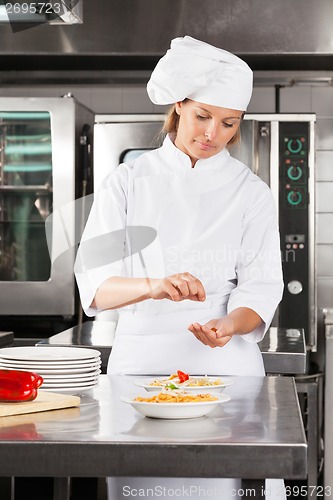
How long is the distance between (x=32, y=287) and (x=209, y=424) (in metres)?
2.54

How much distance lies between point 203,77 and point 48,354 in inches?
28.9

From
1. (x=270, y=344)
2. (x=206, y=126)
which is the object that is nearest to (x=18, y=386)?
(x=206, y=126)

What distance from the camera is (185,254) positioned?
78.5 inches

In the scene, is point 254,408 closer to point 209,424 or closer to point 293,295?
point 209,424

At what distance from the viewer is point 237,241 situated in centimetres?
204

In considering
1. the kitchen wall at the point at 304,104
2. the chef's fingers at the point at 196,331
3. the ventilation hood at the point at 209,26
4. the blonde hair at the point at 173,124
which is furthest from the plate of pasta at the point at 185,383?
the kitchen wall at the point at 304,104

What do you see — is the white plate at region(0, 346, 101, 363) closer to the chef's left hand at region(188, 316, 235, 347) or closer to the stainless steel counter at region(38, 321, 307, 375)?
the chef's left hand at region(188, 316, 235, 347)

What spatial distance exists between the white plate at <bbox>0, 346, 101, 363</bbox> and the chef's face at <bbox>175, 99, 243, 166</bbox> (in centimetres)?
58

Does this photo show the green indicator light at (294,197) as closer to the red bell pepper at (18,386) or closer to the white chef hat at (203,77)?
the white chef hat at (203,77)

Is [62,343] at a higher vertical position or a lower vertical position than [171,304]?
lower

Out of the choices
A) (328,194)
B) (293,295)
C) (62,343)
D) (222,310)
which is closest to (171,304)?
(222,310)

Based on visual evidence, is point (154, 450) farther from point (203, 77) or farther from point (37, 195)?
point (37, 195)

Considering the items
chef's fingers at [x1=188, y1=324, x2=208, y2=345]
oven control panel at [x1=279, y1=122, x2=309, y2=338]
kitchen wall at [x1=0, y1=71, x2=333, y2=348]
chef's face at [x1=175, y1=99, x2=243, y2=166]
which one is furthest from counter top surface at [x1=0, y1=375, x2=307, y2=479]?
kitchen wall at [x1=0, y1=71, x2=333, y2=348]

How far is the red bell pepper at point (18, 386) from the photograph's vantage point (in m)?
1.44
